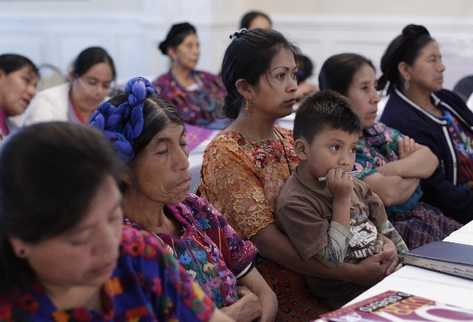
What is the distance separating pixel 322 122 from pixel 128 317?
34.8 inches

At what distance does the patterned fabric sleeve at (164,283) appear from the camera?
3.65ft

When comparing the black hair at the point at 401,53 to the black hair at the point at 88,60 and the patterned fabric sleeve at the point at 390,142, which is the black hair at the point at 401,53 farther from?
the black hair at the point at 88,60

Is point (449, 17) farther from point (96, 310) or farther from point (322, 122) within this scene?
point (96, 310)

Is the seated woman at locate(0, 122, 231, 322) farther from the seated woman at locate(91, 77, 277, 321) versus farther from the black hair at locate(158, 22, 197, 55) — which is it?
the black hair at locate(158, 22, 197, 55)

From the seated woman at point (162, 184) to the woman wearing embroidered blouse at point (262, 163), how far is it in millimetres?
263

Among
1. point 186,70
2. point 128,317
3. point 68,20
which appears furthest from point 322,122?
point 68,20

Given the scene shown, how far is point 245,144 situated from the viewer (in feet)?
6.33

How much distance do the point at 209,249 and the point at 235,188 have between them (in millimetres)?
344

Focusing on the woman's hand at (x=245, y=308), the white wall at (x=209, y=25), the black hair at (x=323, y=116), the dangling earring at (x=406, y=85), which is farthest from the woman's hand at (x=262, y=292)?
the white wall at (x=209, y=25)

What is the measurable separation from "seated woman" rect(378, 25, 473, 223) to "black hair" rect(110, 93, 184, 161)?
1406mm

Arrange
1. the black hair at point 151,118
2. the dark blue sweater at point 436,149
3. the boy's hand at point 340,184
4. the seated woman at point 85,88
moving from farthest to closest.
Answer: the seated woman at point 85,88 < the dark blue sweater at point 436,149 < the boy's hand at point 340,184 < the black hair at point 151,118

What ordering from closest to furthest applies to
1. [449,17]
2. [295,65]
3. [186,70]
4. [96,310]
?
[96,310], [295,65], [186,70], [449,17]

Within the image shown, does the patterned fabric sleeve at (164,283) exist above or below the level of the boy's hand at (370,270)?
above

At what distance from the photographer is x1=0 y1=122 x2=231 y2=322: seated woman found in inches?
36.0
